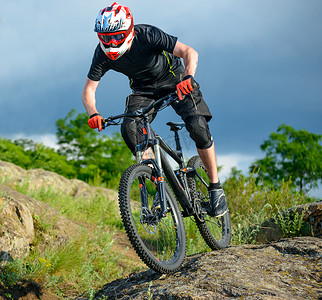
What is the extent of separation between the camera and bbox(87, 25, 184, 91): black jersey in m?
4.09

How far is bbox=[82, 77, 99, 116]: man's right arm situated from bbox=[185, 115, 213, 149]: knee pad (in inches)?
43.2

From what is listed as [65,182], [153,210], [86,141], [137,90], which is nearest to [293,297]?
[153,210]

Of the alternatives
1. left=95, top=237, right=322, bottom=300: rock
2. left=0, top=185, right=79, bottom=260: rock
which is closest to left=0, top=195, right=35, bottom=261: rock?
left=0, top=185, right=79, bottom=260: rock

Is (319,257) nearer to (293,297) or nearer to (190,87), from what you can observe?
(293,297)

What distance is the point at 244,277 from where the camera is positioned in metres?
2.77

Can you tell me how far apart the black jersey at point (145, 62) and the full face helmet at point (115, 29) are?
0.20 meters

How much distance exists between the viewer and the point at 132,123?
3.92 m

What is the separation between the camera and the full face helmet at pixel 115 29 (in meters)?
3.65

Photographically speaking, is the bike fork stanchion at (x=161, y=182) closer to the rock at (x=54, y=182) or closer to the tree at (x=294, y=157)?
the rock at (x=54, y=182)

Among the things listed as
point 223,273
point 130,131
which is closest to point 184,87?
point 130,131

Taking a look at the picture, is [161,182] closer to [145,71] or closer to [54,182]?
[145,71]

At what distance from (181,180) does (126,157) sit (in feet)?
60.2

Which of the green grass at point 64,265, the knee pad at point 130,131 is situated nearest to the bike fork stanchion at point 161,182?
the knee pad at point 130,131

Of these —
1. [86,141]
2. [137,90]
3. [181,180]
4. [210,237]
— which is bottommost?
[210,237]
